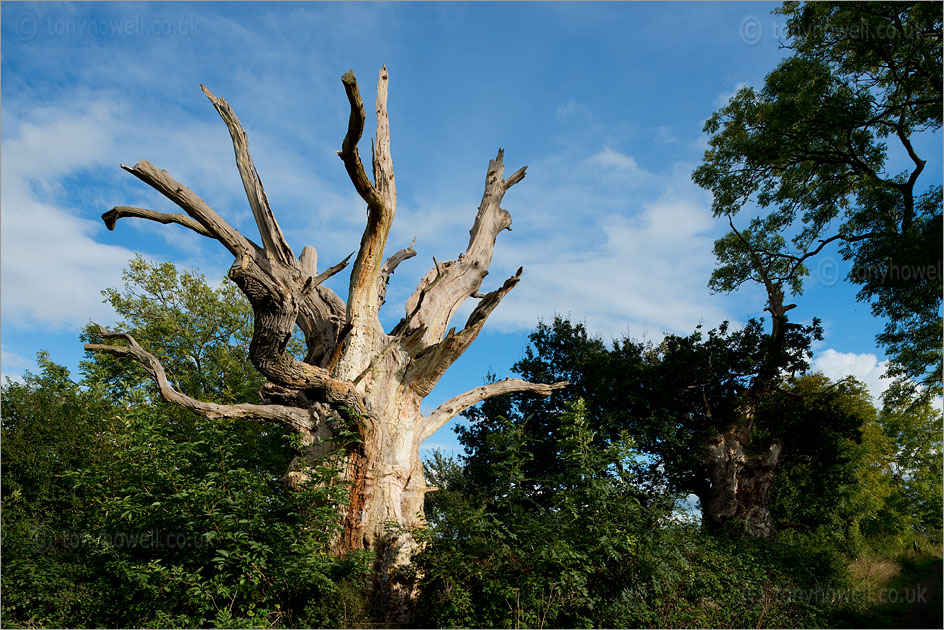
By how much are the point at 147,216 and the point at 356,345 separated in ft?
12.7

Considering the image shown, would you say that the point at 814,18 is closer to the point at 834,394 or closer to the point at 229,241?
the point at 834,394

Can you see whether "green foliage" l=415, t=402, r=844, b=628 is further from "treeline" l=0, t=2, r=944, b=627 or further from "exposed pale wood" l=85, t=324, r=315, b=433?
"exposed pale wood" l=85, t=324, r=315, b=433

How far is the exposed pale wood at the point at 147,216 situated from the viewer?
9.07 m

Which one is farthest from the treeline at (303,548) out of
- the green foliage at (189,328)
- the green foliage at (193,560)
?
the green foliage at (189,328)

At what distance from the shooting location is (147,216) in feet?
30.1

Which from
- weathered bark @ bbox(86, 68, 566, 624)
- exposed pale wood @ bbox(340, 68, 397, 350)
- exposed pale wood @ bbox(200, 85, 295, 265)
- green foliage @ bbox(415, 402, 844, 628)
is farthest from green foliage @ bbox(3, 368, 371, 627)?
exposed pale wood @ bbox(200, 85, 295, 265)

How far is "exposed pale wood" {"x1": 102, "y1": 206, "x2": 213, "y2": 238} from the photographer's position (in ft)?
29.8

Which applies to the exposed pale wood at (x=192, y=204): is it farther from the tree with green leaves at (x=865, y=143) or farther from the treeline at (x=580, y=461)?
the tree with green leaves at (x=865, y=143)

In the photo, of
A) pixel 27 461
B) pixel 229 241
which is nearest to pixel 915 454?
pixel 229 241

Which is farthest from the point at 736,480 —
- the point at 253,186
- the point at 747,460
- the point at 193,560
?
the point at 253,186

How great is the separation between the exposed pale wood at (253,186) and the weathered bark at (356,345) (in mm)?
17

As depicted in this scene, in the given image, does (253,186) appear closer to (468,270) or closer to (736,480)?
(468,270)

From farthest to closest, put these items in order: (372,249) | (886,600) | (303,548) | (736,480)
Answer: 1. (736,480)
2. (886,600)
3. (372,249)
4. (303,548)

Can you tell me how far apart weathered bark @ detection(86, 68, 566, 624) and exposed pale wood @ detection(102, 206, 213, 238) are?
16 millimetres
